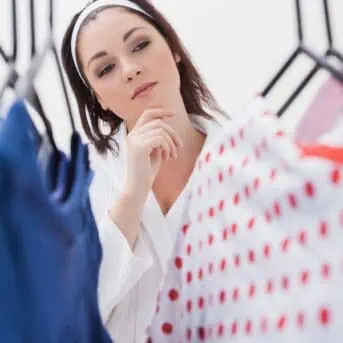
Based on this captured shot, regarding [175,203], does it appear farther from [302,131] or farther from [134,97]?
[302,131]

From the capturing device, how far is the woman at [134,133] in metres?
0.63

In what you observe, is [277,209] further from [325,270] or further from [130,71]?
[130,71]

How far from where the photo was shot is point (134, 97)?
72 centimetres

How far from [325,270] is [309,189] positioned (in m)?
0.05

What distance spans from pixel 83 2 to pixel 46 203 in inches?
31.6

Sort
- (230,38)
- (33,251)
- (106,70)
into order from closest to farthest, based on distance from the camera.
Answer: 1. (33,251)
2. (106,70)
3. (230,38)

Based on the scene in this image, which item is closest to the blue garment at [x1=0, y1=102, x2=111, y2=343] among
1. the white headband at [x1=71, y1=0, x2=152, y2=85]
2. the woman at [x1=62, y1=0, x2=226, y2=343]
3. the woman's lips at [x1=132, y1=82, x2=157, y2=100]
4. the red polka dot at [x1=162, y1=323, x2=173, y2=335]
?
the red polka dot at [x1=162, y1=323, x2=173, y2=335]

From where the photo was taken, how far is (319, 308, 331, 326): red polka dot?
363mm

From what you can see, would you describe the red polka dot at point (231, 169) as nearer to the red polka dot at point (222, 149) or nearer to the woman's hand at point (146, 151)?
the red polka dot at point (222, 149)

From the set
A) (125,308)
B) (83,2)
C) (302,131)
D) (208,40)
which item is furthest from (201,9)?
(302,131)

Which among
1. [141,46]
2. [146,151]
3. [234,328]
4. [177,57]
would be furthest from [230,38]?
[234,328]

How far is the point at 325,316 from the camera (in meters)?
0.36

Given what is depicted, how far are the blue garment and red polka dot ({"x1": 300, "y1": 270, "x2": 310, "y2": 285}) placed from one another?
153mm

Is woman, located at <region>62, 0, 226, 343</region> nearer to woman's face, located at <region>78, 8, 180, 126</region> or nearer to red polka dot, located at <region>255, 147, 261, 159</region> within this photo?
woman's face, located at <region>78, 8, 180, 126</region>
